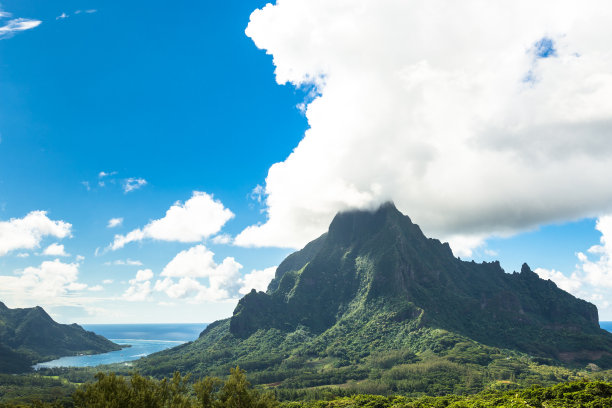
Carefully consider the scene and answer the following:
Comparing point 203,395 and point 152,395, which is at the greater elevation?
point 152,395

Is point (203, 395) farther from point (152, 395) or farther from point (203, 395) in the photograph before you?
point (152, 395)

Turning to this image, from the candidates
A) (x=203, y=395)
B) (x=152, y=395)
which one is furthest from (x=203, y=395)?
(x=152, y=395)

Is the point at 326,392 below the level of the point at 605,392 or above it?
below

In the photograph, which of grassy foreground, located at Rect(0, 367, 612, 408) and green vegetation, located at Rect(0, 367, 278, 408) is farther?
grassy foreground, located at Rect(0, 367, 612, 408)

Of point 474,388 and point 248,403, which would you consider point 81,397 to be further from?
point 474,388

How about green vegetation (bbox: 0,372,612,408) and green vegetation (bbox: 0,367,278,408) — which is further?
green vegetation (bbox: 0,372,612,408)

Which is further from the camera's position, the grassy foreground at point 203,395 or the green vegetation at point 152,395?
the grassy foreground at point 203,395

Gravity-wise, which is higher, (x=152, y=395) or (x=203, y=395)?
(x=152, y=395)

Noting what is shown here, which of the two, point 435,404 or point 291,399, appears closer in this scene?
point 435,404

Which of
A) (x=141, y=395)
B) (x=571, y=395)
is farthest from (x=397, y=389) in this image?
(x=141, y=395)

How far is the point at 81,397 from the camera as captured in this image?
44.2 m

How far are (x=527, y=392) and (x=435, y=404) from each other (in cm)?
3260

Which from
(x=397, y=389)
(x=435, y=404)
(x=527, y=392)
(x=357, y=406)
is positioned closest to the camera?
(x=527, y=392)

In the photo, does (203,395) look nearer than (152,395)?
No
